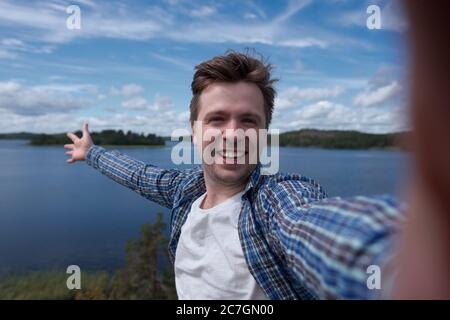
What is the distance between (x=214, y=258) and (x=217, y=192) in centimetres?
33

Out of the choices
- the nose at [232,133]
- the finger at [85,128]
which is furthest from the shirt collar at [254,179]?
the finger at [85,128]

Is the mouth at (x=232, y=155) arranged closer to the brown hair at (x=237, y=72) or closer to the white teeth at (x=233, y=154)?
the white teeth at (x=233, y=154)

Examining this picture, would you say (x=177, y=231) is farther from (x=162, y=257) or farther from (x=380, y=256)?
(x=162, y=257)

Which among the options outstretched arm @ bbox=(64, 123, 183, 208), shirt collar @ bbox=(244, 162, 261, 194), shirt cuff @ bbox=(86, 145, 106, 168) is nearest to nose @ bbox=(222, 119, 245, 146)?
shirt collar @ bbox=(244, 162, 261, 194)

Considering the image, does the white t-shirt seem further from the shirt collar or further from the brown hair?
the brown hair

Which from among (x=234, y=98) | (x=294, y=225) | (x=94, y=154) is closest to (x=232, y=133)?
(x=234, y=98)

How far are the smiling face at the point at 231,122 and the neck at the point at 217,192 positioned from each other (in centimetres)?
2

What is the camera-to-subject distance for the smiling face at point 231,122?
1.61 metres

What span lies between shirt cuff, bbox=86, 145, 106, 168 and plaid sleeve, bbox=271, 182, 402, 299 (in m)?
1.86

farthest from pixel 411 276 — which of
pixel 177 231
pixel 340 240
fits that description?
pixel 177 231

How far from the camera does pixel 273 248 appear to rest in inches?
53.0

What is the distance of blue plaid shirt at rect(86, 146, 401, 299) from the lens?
28.6 inches

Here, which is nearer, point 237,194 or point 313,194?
point 313,194
